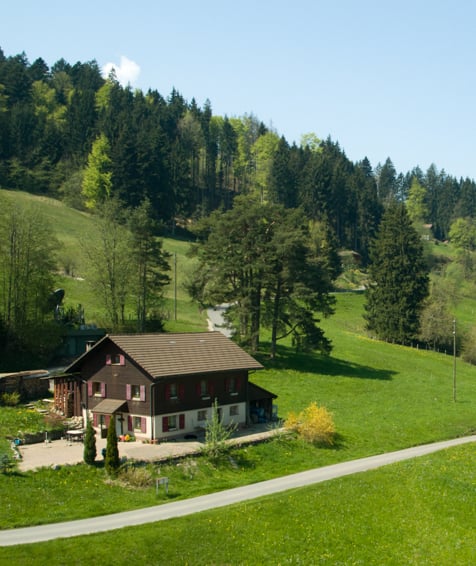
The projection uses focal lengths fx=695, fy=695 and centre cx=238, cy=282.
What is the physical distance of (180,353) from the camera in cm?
5150

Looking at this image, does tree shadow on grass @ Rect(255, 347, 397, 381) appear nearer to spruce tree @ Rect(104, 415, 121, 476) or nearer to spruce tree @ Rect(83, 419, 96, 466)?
spruce tree @ Rect(83, 419, 96, 466)

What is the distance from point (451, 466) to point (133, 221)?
4394 cm

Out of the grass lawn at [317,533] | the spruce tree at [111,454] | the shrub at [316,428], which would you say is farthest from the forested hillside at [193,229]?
the grass lawn at [317,533]

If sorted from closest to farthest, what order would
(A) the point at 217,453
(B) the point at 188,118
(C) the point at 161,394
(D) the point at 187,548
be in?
(D) the point at 187,548
(A) the point at 217,453
(C) the point at 161,394
(B) the point at 188,118

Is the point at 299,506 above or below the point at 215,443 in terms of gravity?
below

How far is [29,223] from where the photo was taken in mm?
65562

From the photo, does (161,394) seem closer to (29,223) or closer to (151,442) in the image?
(151,442)

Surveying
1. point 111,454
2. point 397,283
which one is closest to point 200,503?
point 111,454

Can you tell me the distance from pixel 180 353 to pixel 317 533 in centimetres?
2067

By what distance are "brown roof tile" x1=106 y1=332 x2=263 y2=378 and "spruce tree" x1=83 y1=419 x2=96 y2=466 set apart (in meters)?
7.80

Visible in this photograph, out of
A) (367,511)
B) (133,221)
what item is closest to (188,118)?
(133,221)

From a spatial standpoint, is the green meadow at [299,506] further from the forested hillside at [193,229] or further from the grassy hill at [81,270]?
the grassy hill at [81,270]

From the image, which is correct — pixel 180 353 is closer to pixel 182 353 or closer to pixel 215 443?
pixel 182 353

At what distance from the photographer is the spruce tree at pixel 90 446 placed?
130ft
